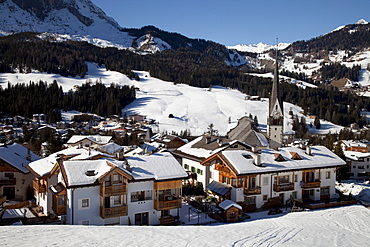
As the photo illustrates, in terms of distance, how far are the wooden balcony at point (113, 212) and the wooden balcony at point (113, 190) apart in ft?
2.67

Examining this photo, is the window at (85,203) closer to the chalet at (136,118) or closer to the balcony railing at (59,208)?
the balcony railing at (59,208)

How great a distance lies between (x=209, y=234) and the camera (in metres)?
15.5

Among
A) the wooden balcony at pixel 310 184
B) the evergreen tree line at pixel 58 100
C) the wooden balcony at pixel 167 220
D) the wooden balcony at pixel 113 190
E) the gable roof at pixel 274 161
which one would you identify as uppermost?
the evergreen tree line at pixel 58 100

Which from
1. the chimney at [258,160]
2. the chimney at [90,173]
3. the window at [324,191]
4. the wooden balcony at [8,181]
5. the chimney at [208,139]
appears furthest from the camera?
the chimney at [208,139]

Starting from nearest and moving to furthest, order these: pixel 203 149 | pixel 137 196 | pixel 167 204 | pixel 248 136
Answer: pixel 137 196 < pixel 167 204 < pixel 203 149 < pixel 248 136

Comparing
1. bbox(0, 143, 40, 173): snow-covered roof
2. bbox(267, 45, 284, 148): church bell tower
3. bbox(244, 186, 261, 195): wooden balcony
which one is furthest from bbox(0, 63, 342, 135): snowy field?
bbox(244, 186, 261, 195): wooden balcony

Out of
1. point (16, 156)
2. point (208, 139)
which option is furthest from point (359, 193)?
point (16, 156)

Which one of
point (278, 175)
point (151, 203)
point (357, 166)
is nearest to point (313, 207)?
point (278, 175)

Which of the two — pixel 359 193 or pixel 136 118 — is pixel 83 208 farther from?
pixel 136 118

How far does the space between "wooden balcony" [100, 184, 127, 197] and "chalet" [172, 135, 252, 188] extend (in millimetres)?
10324

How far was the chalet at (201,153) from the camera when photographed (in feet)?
94.1

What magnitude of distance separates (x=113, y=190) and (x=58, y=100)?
9873 centimetres

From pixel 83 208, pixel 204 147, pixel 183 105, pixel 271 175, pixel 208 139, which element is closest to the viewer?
pixel 83 208

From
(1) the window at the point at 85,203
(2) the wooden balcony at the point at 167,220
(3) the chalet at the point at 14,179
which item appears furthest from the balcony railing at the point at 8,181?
(2) the wooden balcony at the point at 167,220
